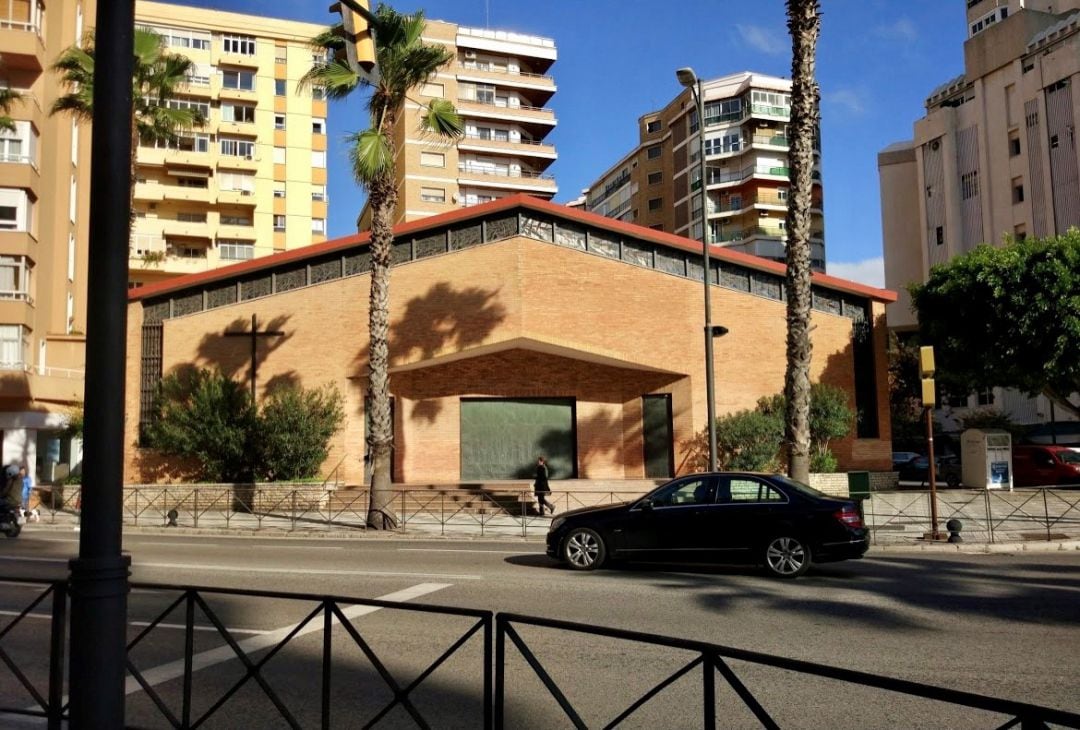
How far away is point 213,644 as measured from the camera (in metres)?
7.88

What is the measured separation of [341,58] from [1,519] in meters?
12.1

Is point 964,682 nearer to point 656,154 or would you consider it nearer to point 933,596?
point 933,596

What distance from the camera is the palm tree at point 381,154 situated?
1933 cm

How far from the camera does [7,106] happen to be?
31453 mm

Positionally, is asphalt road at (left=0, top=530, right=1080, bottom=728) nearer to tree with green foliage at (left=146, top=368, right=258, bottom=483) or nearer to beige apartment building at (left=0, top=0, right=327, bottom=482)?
tree with green foliage at (left=146, top=368, right=258, bottom=483)

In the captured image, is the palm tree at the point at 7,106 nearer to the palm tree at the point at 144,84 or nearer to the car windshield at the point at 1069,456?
the palm tree at the point at 144,84

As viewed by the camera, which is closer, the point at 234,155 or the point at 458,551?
the point at 458,551

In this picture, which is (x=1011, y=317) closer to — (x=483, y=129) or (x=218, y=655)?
(x=218, y=655)

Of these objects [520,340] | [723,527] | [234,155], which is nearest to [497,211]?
[520,340]

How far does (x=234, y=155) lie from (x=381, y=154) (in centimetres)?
3726

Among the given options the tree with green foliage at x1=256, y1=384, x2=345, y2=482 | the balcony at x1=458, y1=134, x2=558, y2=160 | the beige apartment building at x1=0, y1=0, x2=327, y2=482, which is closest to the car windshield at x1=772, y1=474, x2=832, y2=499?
the tree with green foliage at x1=256, y1=384, x2=345, y2=482

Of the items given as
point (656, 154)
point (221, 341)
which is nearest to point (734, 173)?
point (656, 154)

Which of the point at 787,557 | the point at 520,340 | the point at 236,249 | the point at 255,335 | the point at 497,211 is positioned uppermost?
the point at 236,249

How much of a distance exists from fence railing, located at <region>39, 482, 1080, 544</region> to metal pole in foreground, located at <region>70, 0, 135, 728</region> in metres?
14.7
